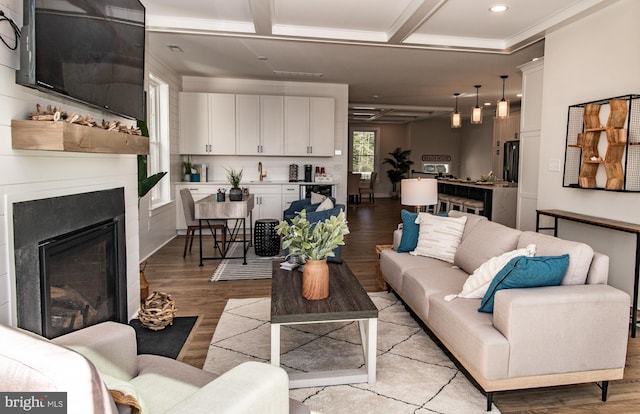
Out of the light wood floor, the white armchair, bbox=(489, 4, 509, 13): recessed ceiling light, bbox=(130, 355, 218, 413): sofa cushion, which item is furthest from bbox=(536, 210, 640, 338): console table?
bbox=(130, 355, 218, 413): sofa cushion

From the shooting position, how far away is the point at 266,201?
24.6 feet

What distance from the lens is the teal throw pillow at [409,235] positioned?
385cm

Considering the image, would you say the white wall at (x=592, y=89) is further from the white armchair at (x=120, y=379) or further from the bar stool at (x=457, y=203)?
the white armchair at (x=120, y=379)

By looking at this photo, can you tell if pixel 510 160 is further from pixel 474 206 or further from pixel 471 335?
pixel 471 335

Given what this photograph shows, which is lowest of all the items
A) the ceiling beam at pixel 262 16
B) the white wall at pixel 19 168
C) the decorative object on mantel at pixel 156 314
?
the decorative object on mantel at pixel 156 314

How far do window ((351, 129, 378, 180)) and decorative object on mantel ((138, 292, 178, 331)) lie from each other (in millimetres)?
11730

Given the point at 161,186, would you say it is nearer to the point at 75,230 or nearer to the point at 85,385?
the point at 75,230

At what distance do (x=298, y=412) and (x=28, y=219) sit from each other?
146 cm

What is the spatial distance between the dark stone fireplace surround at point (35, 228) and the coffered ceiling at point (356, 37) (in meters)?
2.54

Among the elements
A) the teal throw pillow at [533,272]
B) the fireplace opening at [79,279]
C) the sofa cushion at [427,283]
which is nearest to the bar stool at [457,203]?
the sofa cushion at [427,283]

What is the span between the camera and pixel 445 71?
6.63 metres

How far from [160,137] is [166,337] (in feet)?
13.7

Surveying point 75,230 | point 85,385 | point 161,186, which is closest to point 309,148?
point 161,186

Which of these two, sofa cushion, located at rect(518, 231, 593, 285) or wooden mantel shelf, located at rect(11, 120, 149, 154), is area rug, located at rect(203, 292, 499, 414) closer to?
sofa cushion, located at rect(518, 231, 593, 285)
